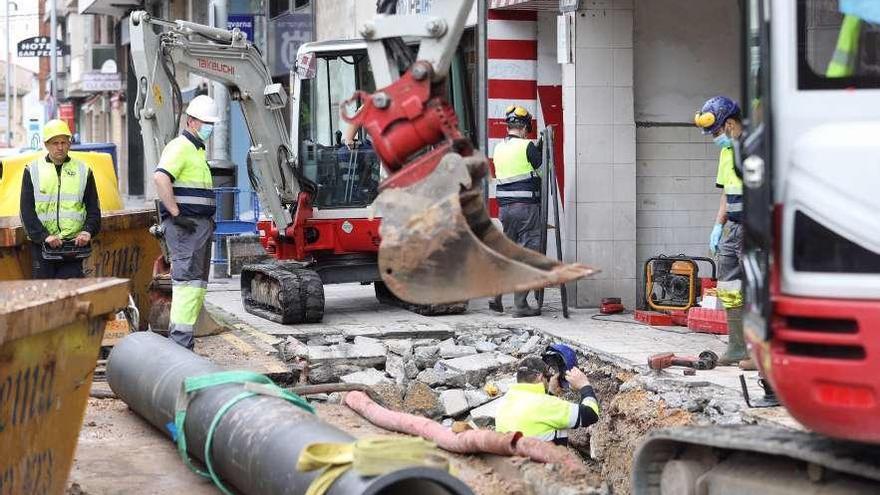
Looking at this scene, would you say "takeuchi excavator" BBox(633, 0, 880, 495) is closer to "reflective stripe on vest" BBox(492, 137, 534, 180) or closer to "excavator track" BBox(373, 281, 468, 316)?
"reflective stripe on vest" BBox(492, 137, 534, 180)

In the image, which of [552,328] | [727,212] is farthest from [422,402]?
[727,212]

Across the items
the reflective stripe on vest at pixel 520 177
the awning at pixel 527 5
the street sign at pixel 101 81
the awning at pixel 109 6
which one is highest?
the awning at pixel 109 6

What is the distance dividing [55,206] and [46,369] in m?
5.11

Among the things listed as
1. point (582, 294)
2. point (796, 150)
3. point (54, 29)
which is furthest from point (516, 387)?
point (54, 29)

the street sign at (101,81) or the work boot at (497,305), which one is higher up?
the street sign at (101,81)

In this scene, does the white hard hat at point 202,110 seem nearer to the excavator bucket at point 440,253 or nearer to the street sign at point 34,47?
the excavator bucket at point 440,253

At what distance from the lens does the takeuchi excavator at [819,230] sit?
443 centimetres

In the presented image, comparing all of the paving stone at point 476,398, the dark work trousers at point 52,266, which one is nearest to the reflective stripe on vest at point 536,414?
the paving stone at point 476,398

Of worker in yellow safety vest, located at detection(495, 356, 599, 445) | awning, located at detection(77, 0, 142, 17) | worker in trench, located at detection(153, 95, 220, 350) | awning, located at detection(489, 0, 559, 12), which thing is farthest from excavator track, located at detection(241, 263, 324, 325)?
awning, located at detection(77, 0, 142, 17)

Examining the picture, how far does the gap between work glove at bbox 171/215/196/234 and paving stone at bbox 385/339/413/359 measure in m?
2.30

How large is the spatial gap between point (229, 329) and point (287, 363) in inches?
58.1

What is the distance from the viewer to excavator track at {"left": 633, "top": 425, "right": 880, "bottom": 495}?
15.9ft

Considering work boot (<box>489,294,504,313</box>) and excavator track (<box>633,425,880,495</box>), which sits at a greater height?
excavator track (<box>633,425,880,495</box>)

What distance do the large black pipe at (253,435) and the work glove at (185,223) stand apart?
214 cm
